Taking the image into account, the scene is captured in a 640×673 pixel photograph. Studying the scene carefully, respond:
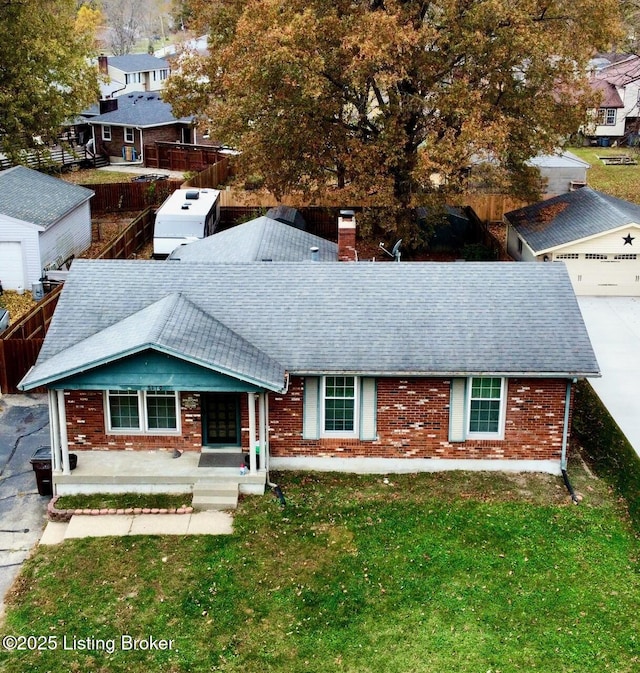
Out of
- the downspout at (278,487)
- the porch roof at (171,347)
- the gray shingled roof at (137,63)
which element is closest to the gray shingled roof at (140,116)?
the gray shingled roof at (137,63)

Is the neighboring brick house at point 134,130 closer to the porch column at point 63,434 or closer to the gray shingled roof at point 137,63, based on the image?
the gray shingled roof at point 137,63

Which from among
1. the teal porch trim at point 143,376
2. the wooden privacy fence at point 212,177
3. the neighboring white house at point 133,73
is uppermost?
the neighboring white house at point 133,73

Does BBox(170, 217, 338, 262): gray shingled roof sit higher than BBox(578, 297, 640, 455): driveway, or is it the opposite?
BBox(170, 217, 338, 262): gray shingled roof

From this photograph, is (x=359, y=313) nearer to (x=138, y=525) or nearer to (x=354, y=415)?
(x=354, y=415)

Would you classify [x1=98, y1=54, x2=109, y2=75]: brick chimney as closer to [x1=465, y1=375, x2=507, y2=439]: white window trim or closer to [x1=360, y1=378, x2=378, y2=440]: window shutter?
[x1=360, y1=378, x2=378, y2=440]: window shutter

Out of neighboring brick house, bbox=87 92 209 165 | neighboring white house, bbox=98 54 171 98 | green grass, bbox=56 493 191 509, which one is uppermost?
neighboring white house, bbox=98 54 171 98

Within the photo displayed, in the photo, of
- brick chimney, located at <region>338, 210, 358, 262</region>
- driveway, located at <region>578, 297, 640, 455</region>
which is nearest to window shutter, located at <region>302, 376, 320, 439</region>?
brick chimney, located at <region>338, 210, 358, 262</region>

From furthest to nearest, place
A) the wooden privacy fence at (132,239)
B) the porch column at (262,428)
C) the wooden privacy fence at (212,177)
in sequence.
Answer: the wooden privacy fence at (212,177)
the wooden privacy fence at (132,239)
the porch column at (262,428)
